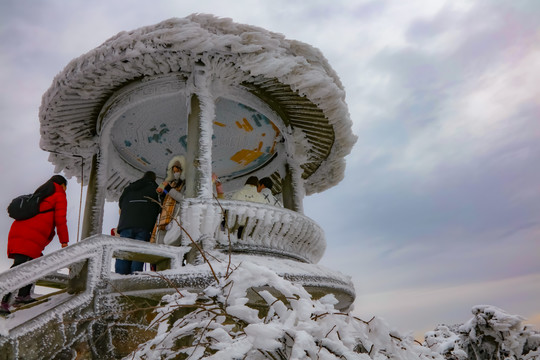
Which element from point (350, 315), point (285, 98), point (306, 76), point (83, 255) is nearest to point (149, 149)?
point (285, 98)

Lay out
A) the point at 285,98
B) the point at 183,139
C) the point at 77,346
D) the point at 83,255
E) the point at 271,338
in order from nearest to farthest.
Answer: the point at 271,338, the point at 77,346, the point at 83,255, the point at 285,98, the point at 183,139

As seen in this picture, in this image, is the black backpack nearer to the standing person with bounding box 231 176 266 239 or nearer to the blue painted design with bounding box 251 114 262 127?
the standing person with bounding box 231 176 266 239

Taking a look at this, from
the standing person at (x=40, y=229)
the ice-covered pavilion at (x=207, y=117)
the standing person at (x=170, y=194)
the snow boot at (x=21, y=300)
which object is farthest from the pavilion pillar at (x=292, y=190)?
the snow boot at (x=21, y=300)

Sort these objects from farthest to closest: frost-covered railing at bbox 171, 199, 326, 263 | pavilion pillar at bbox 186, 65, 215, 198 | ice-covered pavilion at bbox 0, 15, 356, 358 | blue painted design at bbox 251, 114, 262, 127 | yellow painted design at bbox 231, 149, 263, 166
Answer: yellow painted design at bbox 231, 149, 263, 166 → blue painted design at bbox 251, 114, 262, 127 → pavilion pillar at bbox 186, 65, 215, 198 → frost-covered railing at bbox 171, 199, 326, 263 → ice-covered pavilion at bbox 0, 15, 356, 358

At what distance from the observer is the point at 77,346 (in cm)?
326

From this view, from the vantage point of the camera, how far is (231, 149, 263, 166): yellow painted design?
874 centimetres

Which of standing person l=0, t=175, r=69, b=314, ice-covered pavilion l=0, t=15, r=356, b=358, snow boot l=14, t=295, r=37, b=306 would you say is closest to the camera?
ice-covered pavilion l=0, t=15, r=356, b=358

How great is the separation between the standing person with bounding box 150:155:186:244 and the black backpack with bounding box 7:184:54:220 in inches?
55.3

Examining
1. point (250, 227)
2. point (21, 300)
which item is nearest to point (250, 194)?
point (250, 227)

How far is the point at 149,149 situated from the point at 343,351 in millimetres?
7361

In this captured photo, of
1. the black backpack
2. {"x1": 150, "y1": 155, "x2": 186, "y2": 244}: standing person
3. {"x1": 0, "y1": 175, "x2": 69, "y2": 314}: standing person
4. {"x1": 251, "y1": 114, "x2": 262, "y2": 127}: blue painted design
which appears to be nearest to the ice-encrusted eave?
{"x1": 251, "y1": 114, "x2": 262, "y2": 127}: blue painted design

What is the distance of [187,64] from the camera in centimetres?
604

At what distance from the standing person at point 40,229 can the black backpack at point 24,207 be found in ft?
0.16

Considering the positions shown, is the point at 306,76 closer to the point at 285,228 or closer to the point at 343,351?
the point at 285,228
